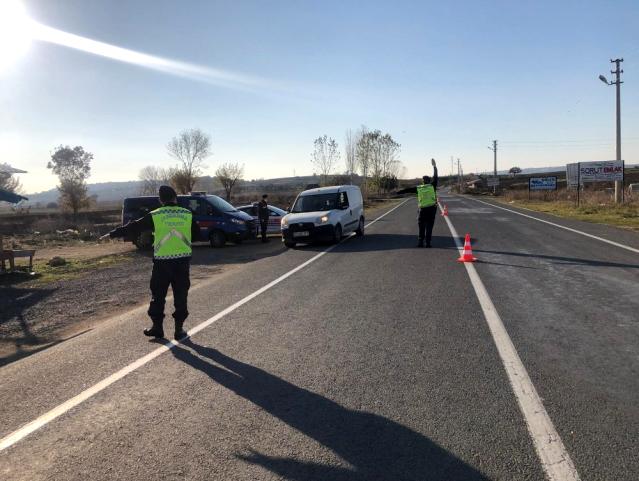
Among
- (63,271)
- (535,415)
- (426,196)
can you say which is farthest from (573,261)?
(63,271)

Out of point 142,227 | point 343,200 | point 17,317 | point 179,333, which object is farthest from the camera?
point 343,200

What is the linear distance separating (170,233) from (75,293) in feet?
15.8

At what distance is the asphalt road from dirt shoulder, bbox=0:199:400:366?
0.71m

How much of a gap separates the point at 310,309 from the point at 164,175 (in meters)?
72.0

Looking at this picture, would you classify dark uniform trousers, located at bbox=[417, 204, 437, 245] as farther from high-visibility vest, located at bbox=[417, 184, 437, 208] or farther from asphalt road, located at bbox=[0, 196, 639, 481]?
asphalt road, located at bbox=[0, 196, 639, 481]

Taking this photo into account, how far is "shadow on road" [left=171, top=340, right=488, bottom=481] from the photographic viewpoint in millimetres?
2998

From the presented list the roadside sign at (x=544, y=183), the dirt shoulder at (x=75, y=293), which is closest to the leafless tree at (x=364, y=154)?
the roadside sign at (x=544, y=183)

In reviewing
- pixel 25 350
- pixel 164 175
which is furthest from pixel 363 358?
pixel 164 175

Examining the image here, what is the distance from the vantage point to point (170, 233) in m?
6.29

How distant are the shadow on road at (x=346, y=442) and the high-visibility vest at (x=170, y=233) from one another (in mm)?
2194

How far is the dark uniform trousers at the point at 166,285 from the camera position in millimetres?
6211

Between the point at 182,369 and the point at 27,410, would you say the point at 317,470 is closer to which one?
the point at 182,369

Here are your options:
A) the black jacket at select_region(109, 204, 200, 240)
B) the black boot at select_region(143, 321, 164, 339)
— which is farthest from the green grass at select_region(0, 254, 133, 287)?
the black boot at select_region(143, 321, 164, 339)

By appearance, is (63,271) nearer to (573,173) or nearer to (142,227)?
(142,227)
